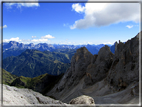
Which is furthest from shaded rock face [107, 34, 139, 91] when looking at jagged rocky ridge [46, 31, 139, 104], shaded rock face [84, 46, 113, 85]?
shaded rock face [84, 46, 113, 85]

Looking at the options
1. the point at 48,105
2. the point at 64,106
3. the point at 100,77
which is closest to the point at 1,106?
the point at 48,105

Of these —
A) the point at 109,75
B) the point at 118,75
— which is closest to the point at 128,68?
the point at 118,75

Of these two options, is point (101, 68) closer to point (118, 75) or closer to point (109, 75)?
point (109, 75)

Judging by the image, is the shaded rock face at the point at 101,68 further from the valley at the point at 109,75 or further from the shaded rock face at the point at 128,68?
the shaded rock face at the point at 128,68

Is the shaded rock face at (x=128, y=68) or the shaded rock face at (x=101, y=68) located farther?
the shaded rock face at (x=101, y=68)

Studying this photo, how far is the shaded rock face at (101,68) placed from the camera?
40.0m

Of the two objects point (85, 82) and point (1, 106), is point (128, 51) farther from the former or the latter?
point (1, 106)

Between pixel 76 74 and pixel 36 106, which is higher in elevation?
pixel 36 106

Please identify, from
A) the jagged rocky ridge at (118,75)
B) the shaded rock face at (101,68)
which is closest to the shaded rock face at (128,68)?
the jagged rocky ridge at (118,75)

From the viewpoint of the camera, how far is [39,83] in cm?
11512

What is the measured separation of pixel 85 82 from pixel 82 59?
52.3 ft

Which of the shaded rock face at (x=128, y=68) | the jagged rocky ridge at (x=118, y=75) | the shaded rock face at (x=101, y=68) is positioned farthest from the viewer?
the shaded rock face at (x=101, y=68)

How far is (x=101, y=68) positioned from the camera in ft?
132

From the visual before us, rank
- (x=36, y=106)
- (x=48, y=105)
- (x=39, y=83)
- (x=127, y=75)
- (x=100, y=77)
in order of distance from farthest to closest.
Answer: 1. (x=39, y=83)
2. (x=100, y=77)
3. (x=127, y=75)
4. (x=48, y=105)
5. (x=36, y=106)
